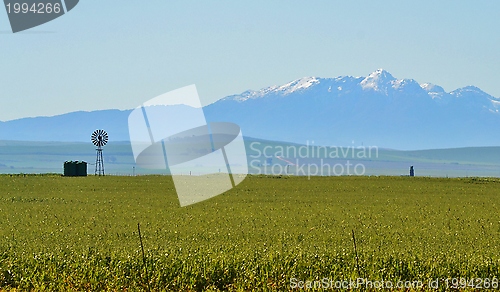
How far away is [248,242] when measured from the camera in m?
24.6

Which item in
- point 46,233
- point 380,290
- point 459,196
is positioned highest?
point 459,196

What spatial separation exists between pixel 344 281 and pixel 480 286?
330 cm

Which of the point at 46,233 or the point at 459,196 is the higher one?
the point at 459,196

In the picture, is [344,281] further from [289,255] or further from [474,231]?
[474,231]

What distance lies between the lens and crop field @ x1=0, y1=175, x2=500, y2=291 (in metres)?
17.6

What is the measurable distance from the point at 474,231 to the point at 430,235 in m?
2.72

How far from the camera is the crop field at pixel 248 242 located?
17.6m

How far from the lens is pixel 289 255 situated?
19969 millimetres

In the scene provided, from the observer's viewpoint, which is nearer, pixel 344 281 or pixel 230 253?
pixel 344 281

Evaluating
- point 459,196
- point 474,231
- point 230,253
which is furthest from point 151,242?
point 459,196

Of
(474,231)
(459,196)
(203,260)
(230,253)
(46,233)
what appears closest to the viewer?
(203,260)

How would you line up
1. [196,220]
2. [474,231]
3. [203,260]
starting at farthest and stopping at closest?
1. [196,220]
2. [474,231]
3. [203,260]

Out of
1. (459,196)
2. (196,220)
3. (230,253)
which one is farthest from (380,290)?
(459,196)

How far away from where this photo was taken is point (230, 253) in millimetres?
20688
